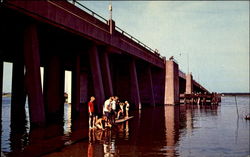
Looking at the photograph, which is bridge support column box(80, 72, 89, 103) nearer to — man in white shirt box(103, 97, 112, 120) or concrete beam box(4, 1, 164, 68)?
concrete beam box(4, 1, 164, 68)

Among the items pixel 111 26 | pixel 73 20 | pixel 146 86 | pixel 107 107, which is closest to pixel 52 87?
pixel 111 26

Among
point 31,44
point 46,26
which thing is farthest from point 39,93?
point 46,26

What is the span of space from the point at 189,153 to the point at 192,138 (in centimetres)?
392

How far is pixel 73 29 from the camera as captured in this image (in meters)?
22.1

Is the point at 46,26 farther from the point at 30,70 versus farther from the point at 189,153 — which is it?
the point at 189,153

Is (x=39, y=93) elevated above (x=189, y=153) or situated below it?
above

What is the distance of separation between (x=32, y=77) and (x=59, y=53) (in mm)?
12324

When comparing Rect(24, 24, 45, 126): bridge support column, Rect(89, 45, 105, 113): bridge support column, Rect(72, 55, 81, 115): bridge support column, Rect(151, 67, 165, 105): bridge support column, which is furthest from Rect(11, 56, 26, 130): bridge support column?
Rect(151, 67, 165, 105): bridge support column

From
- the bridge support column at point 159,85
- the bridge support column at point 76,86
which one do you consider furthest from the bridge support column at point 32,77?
the bridge support column at point 159,85

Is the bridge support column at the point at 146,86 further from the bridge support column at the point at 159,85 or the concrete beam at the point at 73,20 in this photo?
the concrete beam at the point at 73,20

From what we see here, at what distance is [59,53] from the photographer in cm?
3038

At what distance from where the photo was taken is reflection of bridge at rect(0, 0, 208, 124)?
60.4 ft

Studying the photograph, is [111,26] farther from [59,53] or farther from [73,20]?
[73,20]

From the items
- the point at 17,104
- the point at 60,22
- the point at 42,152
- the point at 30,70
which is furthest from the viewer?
the point at 17,104
